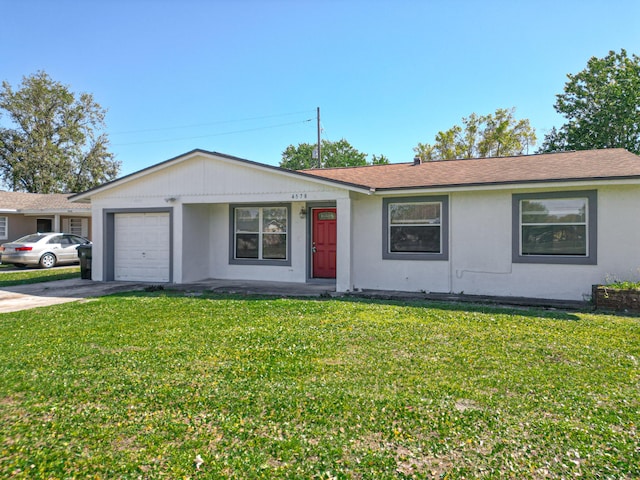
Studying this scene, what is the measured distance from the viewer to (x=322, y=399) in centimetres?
389

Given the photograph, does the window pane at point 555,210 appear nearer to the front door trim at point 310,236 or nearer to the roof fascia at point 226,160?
the roof fascia at point 226,160

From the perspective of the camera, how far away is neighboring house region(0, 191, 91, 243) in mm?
22328

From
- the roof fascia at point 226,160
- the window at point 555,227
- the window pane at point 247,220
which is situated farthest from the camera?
the window pane at point 247,220

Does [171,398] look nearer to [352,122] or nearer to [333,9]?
[333,9]

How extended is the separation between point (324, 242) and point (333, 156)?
41500mm

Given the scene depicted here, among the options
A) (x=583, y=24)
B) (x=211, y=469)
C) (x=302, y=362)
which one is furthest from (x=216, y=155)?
(x=583, y=24)

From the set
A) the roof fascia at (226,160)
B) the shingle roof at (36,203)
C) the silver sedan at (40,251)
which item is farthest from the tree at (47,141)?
the roof fascia at (226,160)

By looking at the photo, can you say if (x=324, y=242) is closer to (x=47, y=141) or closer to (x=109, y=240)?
(x=109, y=240)

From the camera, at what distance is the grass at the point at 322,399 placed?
9.45 feet

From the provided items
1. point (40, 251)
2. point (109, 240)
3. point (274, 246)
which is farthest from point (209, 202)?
point (40, 251)

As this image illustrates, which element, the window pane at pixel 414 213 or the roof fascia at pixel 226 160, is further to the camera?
the window pane at pixel 414 213

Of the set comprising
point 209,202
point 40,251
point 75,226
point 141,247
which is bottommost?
point 40,251

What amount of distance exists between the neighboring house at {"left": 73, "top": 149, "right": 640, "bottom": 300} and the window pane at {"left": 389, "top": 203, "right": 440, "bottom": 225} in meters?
0.03

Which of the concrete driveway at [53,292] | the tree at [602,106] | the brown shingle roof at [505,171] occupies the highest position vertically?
the tree at [602,106]
